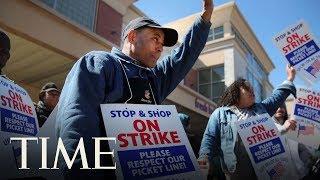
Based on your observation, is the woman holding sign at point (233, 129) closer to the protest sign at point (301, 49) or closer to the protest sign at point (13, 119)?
the protest sign at point (301, 49)

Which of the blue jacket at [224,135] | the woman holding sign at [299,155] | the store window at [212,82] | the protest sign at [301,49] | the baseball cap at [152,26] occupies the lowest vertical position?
the woman holding sign at [299,155]

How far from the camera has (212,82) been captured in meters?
21.8

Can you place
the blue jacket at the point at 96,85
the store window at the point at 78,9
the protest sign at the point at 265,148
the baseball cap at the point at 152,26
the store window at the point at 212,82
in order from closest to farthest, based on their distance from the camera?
the blue jacket at the point at 96,85, the baseball cap at the point at 152,26, the protest sign at the point at 265,148, the store window at the point at 78,9, the store window at the point at 212,82

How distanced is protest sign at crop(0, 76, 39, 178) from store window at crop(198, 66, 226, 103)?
61.0 feet

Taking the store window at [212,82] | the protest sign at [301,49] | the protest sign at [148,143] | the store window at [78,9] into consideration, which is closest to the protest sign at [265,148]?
the protest sign at [148,143]

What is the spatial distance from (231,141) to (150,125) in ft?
6.75

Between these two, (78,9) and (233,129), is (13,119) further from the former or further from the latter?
(78,9)

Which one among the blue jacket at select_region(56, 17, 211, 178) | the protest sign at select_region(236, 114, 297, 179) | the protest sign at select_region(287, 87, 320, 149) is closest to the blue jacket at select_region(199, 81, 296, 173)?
the protest sign at select_region(236, 114, 297, 179)

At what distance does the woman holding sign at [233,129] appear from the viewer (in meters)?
3.74

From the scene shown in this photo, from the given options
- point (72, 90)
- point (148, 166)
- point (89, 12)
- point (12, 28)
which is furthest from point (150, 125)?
point (89, 12)

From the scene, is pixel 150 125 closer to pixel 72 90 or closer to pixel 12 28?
pixel 72 90

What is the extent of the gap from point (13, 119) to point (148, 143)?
1509 mm

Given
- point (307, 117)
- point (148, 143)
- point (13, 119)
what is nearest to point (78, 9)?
point (307, 117)

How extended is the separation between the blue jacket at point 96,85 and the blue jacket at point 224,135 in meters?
1.44
